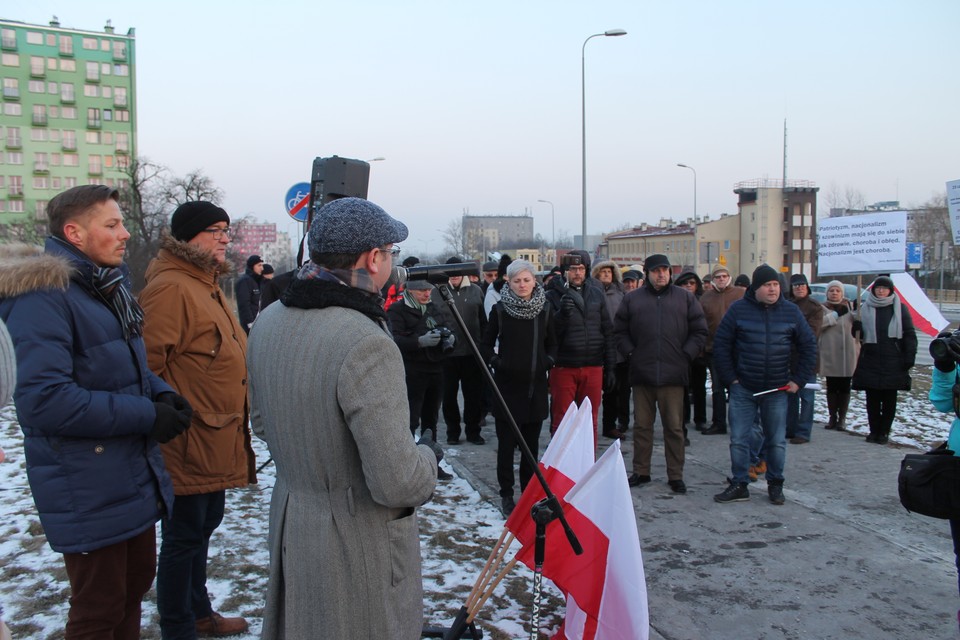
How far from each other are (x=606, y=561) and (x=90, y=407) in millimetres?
2150

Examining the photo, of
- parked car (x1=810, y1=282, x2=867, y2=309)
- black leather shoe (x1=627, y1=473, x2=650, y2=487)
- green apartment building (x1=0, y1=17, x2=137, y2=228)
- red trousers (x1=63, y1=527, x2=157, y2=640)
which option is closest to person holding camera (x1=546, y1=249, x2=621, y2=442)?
black leather shoe (x1=627, y1=473, x2=650, y2=487)

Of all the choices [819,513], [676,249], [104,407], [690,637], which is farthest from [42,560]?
[676,249]

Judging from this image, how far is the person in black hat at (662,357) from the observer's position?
244 inches

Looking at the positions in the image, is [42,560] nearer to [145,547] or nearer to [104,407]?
[145,547]

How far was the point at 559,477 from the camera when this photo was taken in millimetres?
3523

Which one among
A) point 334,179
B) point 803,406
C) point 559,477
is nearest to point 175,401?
point 559,477

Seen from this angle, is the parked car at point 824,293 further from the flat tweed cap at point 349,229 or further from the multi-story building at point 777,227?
the multi-story building at point 777,227

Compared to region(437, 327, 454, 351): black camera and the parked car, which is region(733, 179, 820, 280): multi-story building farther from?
region(437, 327, 454, 351): black camera

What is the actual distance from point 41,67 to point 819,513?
10740 centimetres

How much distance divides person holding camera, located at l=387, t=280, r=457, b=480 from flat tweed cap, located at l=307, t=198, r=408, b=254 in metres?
4.27

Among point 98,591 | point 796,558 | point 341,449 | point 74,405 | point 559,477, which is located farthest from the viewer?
point 796,558

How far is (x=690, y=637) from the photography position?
12.0 ft

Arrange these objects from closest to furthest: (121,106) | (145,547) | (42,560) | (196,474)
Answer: (145,547) → (196,474) → (42,560) → (121,106)

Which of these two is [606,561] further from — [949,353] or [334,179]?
[334,179]
